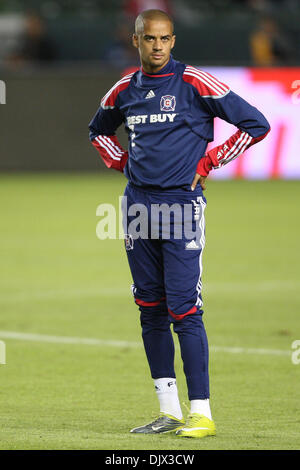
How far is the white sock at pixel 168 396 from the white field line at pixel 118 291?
188 inches

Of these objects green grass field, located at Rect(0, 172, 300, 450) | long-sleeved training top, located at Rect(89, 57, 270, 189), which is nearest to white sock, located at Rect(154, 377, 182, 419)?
green grass field, located at Rect(0, 172, 300, 450)

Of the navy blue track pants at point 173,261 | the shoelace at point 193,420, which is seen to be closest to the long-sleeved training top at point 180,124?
Answer: the navy blue track pants at point 173,261

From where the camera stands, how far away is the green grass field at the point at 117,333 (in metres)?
5.72

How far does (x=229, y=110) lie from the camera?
18.3ft

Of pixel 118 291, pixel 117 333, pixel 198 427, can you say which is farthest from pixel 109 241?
pixel 198 427

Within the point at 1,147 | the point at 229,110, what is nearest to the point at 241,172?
the point at 1,147

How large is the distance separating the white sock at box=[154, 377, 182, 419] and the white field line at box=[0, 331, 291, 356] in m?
2.28

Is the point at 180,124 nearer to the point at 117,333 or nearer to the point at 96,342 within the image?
the point at 96,342

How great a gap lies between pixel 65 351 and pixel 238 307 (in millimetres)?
2323

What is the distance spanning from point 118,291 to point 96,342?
7.91 ft

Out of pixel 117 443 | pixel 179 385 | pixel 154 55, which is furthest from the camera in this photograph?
pixel 179 385

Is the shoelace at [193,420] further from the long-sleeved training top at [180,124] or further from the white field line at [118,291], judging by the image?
the white field line at [118,291]

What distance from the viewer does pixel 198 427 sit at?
542cm

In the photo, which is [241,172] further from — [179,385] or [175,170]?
[175,170]
